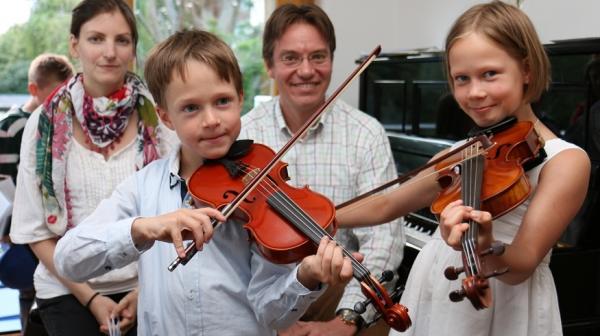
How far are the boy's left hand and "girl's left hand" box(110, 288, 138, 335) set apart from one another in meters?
0.81

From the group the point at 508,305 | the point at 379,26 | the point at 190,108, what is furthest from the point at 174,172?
the point at 379,26

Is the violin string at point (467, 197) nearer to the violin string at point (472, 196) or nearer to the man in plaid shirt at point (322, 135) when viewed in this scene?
the violin string at point (472, 196)

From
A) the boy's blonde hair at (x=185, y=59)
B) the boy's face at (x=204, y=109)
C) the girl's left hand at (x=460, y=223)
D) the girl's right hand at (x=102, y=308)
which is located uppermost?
the boy's blonde hair at (x=185, y=59)

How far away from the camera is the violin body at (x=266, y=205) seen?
121 centimetres

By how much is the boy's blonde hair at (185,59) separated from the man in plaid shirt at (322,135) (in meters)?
0.63

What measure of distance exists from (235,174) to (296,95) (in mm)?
706

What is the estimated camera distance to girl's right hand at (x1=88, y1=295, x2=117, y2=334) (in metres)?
1.80

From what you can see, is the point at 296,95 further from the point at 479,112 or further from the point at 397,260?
the point at 479,112

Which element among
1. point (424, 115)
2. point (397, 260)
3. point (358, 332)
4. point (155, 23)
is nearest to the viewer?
point (358, 332)

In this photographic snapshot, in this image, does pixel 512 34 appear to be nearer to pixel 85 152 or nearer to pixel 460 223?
pixel 460 223

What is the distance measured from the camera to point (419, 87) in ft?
9.34

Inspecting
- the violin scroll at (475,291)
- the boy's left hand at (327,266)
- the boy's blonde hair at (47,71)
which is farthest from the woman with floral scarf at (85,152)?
the boy's blonde hair at (47,71)

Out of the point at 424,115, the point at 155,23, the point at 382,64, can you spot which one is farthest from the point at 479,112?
the point at 155,23

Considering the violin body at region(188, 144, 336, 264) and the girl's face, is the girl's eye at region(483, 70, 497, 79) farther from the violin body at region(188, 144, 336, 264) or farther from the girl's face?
the violin body at region(188, 144, 336, 264)
